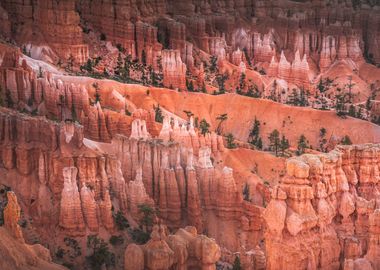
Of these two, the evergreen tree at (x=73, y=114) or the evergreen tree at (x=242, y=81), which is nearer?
the evergreen tree at (x=73, y=114)

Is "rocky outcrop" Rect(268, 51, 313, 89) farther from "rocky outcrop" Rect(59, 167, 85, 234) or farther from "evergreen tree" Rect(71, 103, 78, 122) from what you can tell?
"rocky outcrop" Rect(59, 167, 85, 234)

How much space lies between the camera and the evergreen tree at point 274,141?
66.4 metres

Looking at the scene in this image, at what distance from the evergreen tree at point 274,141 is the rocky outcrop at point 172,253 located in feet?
88.9

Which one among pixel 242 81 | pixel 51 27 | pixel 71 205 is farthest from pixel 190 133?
pixel 242 81

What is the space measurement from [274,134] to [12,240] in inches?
1417

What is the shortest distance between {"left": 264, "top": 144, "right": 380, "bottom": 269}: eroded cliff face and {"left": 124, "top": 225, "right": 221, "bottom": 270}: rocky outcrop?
2.39 meters

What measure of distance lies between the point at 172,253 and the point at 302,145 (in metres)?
30.7

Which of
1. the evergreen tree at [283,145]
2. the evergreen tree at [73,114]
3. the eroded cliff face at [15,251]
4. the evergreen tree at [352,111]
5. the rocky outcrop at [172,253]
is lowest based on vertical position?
the evergreen tree at [352,111]

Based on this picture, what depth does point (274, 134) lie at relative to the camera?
68562 mm

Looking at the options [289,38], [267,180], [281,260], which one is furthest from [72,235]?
[289,38]

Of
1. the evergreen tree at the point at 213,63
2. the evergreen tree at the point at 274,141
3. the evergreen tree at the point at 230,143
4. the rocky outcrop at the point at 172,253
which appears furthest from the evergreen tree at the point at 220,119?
the rocky outcrop at the point at 172,253

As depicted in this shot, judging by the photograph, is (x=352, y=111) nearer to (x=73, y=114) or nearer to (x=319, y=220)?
(x=73, y=114)

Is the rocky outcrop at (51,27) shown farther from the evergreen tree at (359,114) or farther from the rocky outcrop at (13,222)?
the rocky outcrop at (13,222)

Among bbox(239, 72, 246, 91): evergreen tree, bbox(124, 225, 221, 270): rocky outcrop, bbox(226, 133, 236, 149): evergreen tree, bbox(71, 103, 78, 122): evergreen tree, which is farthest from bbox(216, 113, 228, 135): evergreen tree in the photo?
bbox(124, 225, 221, 270): rocky outcrop
